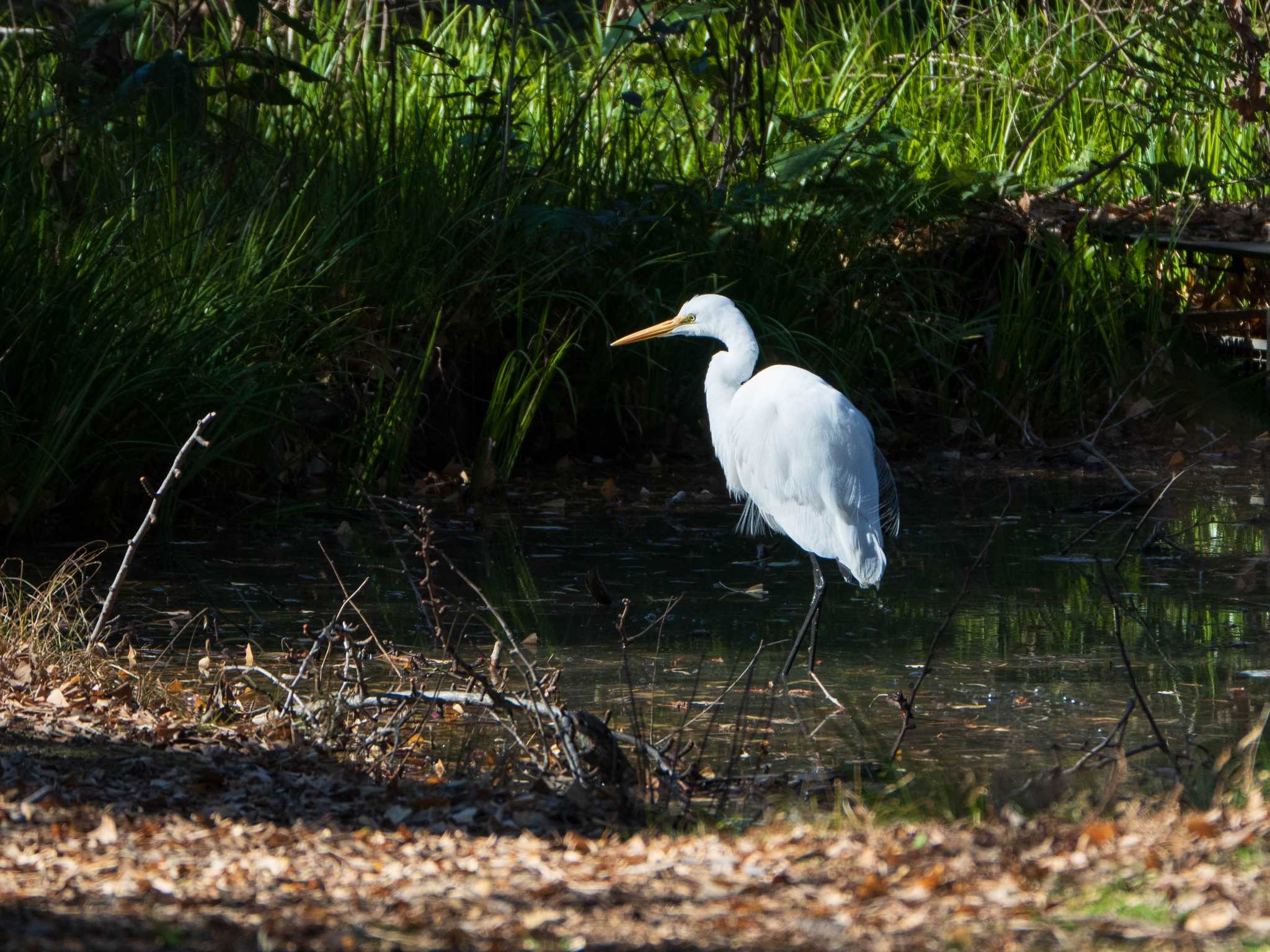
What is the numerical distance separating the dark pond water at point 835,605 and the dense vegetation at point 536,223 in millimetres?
627

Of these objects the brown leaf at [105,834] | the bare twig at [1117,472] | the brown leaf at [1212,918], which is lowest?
the brown leaf at [105,834]

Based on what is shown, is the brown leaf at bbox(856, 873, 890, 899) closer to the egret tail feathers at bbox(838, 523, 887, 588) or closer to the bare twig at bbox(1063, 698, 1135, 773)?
the bare twig at bbox(1063, 698, 1135, 773)

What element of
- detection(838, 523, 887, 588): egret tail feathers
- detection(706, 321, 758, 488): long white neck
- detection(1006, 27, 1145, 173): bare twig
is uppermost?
detection(1006, 27, 1145, 173): bare twig

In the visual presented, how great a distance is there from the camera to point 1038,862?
106 inches

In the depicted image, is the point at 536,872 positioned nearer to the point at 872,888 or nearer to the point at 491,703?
the point at 872,888

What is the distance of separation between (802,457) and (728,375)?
2.06 feet

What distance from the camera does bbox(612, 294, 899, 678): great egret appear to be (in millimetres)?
5367

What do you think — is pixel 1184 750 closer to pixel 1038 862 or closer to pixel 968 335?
pixel 1038 862

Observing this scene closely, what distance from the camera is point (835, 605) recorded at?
5.79 m

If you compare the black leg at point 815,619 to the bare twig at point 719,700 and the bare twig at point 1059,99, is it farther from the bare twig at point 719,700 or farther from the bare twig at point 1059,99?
the bare twig at point 1059,99

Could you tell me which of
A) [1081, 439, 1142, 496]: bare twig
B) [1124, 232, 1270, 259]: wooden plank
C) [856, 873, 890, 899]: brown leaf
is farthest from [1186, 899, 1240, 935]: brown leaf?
[1124, 232, 1270, 259]: wooden plank

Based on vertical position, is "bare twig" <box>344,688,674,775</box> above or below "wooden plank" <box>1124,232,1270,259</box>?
below

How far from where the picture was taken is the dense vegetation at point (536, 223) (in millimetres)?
Result: 6125

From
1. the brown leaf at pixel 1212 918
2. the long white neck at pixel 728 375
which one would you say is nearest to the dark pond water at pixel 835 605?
the long white neck at pixel 728 375
